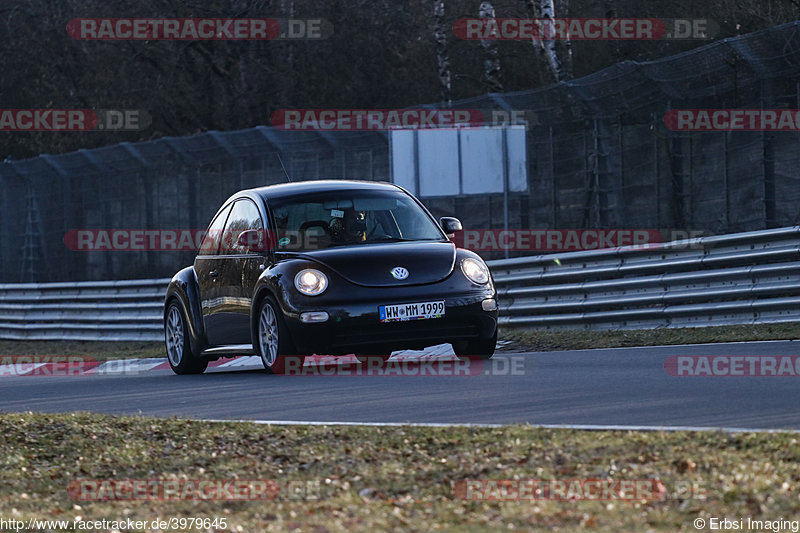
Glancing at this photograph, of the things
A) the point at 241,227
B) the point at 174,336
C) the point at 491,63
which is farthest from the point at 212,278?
the point at 491,63

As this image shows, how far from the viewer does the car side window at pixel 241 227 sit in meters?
12.7

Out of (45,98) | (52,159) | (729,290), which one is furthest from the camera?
(45,98)

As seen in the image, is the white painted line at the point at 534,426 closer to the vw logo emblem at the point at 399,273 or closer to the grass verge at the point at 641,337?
the vw logo emblem at the point at 399,273

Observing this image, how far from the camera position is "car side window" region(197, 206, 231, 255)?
13779 mm

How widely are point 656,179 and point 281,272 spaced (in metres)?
8.17

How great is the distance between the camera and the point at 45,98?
3903cm

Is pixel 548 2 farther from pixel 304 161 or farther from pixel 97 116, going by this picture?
pixel 97 116

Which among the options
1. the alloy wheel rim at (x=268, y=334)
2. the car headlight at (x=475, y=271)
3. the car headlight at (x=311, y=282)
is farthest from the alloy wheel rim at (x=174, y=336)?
the car headlight at (x=475, y=271)

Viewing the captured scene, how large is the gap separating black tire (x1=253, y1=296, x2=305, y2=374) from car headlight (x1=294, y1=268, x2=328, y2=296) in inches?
11.3

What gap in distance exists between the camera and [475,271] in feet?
40.0

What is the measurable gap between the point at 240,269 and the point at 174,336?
74.0 inches

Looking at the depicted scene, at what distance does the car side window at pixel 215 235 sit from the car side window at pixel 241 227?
123mm

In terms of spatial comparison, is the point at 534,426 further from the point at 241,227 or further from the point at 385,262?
the point at 241,227

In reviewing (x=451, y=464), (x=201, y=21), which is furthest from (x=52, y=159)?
(x=451, y=464)
